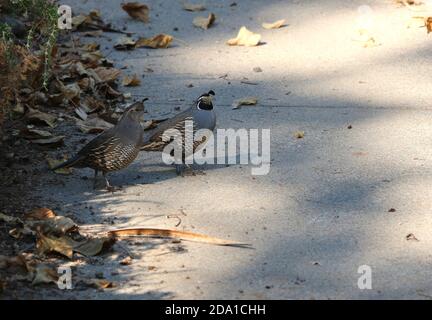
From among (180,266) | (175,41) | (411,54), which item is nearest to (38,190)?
(180,266)

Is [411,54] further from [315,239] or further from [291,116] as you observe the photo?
[315,239]

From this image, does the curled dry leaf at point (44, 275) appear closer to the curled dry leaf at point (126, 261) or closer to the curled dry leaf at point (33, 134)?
the curled dry leaf at point (126, 261)

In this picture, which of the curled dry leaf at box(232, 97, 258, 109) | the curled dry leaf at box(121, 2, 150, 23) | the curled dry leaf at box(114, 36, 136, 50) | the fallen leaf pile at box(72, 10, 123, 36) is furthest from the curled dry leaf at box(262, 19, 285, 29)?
the curled dry leaf at box(232, 97, 258, 109)

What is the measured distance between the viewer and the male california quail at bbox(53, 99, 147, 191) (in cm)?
680

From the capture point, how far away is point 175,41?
9.81 meters

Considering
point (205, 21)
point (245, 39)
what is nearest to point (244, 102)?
point (245, 39)

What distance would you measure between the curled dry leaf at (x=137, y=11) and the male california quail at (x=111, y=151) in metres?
3.40

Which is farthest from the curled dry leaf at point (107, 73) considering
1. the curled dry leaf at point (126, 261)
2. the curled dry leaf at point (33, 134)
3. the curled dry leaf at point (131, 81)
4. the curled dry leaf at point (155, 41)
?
the curled dry leaf at point (126, 261)

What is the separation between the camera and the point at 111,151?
6812 millimetres

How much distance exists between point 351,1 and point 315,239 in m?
5.14

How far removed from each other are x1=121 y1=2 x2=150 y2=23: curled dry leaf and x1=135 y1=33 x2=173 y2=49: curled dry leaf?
1.78 feet

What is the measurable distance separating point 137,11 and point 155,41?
0.68 meters

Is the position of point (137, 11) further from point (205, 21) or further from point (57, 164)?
point (57, 164)

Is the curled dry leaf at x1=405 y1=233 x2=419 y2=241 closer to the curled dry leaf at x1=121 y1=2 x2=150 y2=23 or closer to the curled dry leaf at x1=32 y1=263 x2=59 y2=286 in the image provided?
the curled dry leaf at x1=32 y1=263 x2=59 y2=286
